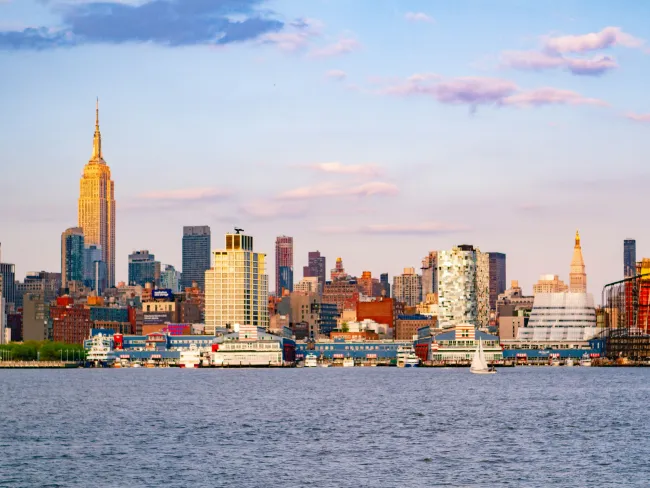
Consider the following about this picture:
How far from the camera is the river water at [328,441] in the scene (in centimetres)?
8275

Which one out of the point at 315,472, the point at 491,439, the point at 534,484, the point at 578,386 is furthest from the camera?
the point at 578,386

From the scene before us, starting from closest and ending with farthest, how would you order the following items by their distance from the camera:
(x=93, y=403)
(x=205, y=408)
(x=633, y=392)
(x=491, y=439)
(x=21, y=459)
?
(x=21, y=459), (x=491, y=439), (x=205, y=408), (x=93, y=403), (x=633, y=392)

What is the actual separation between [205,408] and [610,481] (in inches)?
2657

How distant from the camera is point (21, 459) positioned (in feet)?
300

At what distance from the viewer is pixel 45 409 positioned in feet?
465

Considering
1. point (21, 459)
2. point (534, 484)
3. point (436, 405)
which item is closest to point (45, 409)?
point (436, 405)

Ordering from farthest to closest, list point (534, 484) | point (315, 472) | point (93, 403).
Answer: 1. point (93, 403)
2. point (315, 472)
3. point (534, 484)

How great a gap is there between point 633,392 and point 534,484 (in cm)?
9475

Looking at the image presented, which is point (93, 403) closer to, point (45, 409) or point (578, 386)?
point (45, 409)

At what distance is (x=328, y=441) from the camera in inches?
4040

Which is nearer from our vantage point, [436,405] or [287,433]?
[287,433]

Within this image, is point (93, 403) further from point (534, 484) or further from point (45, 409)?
point (534, 484)

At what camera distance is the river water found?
Answer: 82.8 m

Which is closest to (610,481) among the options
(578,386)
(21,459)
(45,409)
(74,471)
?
(74,471)
